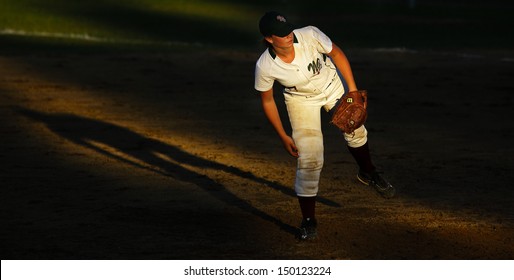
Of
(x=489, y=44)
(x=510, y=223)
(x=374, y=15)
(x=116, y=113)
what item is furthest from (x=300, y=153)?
(x=374, y=15)

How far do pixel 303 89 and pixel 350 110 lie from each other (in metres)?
0.43

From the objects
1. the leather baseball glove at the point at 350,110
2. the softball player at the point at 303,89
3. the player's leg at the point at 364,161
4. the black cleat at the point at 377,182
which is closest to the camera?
the softball player at the point at 303,89

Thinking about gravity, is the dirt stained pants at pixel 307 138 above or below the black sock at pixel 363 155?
above

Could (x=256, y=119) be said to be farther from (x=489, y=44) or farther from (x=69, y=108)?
(x=489, y=44)

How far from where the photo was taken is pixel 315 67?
820 centimetres

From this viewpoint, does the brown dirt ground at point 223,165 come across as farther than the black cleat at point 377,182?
No

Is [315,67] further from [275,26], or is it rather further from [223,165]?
[223,165]

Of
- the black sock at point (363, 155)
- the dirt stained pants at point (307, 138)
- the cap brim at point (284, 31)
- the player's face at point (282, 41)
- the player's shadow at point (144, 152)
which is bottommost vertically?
the player's shadow at point (144, 152)

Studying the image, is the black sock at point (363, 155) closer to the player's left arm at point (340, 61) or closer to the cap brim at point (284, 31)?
the player's left arm at point (340, 61)

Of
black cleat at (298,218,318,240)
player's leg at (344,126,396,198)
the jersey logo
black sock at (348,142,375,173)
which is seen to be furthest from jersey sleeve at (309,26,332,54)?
black cleat at (298,218,318,240)

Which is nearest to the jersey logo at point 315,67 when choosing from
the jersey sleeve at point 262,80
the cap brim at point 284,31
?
the jersey sleeve at point 262,80

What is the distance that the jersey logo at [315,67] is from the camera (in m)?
8.13

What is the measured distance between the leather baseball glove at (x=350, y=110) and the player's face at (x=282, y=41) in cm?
82

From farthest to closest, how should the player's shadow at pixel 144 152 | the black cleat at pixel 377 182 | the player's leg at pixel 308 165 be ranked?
the player's shadow at pixel 144 152
the black cleat at pixel 377 182
the player's leg at pixel 308 165
